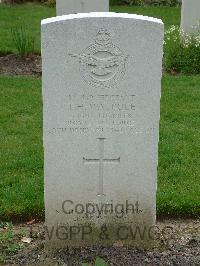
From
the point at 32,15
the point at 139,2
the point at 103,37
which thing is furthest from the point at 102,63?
the point at 139,2

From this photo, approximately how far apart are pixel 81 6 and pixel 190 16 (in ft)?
5.90

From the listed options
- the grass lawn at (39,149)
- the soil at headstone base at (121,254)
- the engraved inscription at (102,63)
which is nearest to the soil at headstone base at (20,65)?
the grass lawn at (39,149)

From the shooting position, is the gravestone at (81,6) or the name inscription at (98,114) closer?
the name inscription at (98,114)

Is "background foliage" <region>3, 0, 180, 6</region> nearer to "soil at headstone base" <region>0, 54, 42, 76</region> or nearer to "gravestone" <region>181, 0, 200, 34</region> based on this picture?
"gravestone" <region>181, 0, 200, 34</region>

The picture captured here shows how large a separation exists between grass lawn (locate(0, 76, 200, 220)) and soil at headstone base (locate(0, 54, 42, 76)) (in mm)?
436

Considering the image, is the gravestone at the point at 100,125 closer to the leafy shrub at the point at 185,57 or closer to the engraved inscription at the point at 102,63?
the engraved inscription at the point at 102,63

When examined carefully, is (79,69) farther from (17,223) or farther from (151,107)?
(17,223)

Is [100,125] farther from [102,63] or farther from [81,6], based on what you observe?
[81,6]

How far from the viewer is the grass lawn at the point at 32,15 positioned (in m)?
10.8

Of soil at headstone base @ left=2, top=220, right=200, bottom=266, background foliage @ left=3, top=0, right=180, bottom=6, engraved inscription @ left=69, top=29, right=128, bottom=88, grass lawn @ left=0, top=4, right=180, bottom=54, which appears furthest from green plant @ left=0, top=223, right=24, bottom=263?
background foliage @ left=3, top=0, right=180, bottom=6

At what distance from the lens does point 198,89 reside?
7.99 m

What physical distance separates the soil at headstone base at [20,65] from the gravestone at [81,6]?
0.93m

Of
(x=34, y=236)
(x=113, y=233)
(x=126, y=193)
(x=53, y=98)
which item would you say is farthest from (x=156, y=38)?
(x=34, y=236)

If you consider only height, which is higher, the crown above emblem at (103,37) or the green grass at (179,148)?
the crown above emblem at (103,37)
